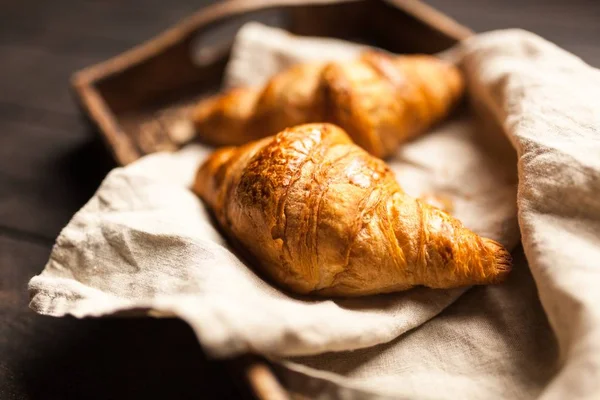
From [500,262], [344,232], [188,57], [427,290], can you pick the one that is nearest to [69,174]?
[188,57]

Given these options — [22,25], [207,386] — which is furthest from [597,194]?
[22,25]

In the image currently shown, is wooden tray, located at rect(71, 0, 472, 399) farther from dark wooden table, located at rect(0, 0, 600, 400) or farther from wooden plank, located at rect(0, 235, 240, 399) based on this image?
wooden plank, located at rect(0, 235, 240, 399)

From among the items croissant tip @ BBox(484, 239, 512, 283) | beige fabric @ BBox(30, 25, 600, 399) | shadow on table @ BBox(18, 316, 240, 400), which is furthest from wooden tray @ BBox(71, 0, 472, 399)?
croissant tip @ BBox(484, 239, 512, 283)

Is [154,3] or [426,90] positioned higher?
[154,3]

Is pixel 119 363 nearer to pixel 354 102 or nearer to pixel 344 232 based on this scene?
pixel 344 232

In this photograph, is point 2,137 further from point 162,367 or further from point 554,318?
point 554,318

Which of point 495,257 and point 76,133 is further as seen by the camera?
point 76,133

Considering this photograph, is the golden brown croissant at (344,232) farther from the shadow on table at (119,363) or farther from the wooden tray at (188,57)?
the wooden tray at (188,57)
